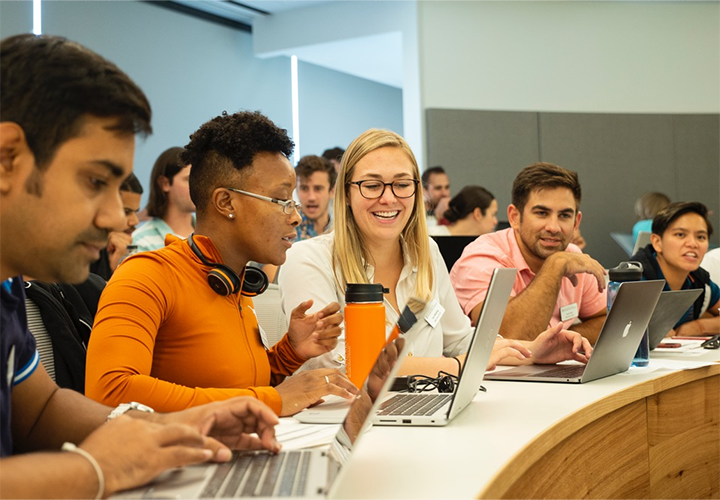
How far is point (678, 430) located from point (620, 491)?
1.21 ft

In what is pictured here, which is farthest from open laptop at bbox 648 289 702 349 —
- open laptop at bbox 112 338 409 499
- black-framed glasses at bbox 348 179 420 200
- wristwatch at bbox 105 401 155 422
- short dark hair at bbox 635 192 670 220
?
short dark hair at bbox 635 192 670 220

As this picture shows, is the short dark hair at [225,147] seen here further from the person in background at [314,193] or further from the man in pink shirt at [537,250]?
the person in background at [314,193]

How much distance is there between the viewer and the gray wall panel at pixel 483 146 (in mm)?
6508

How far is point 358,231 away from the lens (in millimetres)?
2053

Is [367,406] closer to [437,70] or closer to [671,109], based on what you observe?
[437,70]

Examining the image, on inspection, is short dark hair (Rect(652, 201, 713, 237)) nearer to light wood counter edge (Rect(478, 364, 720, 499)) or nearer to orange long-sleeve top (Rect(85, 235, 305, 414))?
light wood counter edge (Rect(478, 364, 720, 499))

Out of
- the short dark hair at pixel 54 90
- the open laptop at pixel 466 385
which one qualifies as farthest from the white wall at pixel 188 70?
the short dark hair at pixel 54 90

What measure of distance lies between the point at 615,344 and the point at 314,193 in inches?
112

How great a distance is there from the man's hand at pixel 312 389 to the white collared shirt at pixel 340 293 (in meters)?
0.39

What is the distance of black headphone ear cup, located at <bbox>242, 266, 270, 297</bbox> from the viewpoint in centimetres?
156

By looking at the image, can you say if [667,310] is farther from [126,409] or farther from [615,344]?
[126,409]

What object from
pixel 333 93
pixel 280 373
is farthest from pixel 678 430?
pixel 333 93

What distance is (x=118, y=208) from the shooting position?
2.77ft

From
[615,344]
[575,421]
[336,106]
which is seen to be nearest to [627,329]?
[615,344]
